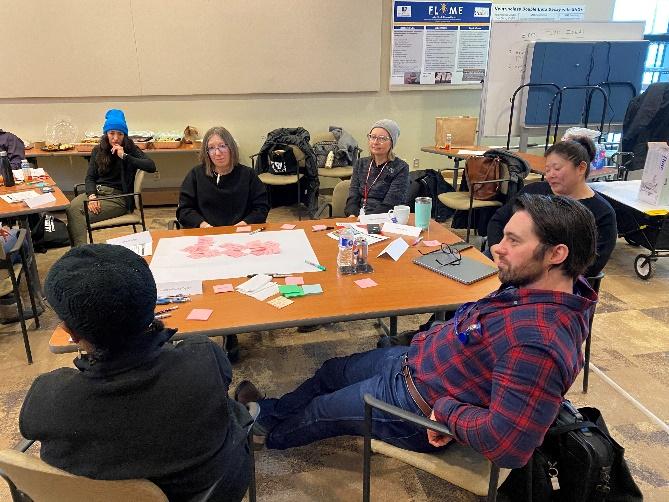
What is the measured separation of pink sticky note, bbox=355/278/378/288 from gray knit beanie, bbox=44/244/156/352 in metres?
1.04

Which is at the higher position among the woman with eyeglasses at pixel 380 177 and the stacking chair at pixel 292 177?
the woman with eyeglasses at pixel 380 177

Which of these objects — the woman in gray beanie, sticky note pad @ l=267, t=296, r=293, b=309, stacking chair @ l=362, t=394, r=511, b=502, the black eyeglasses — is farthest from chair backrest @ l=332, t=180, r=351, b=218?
the woman in gray beanie

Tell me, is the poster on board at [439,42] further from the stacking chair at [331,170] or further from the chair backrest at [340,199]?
the chair backrest at [340,199]

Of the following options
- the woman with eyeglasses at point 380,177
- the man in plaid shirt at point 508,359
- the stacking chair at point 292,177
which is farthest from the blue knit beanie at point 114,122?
the man in plaid shirt at point 508,359

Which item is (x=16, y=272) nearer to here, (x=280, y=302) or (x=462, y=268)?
(x=280, y=302)

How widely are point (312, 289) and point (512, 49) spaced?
4.88 m

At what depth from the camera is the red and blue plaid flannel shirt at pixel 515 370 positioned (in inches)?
47.6

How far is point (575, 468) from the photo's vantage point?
4.66 feet

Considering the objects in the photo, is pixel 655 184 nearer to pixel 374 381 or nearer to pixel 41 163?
pixel 374 381

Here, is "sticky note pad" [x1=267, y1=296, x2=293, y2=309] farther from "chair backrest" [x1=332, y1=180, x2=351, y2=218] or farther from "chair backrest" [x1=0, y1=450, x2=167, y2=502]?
"chair backrest" [x1=332, y1=180, x2=351, y2=218]

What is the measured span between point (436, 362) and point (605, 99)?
517 centimetres

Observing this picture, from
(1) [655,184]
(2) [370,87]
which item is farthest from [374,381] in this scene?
(2) [370,87]

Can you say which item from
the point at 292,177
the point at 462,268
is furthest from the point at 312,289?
the point at 292,177

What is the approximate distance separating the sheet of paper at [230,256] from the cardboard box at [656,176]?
2.47 metres
